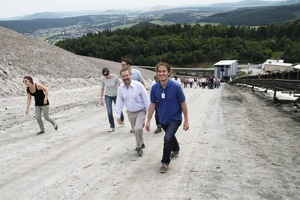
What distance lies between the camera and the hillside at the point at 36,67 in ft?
80.0

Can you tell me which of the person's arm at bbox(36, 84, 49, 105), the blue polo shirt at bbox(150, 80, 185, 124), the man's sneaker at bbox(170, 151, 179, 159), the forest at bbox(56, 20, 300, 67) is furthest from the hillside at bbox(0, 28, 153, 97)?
the forest at bbox(56, 20, 300, 67)

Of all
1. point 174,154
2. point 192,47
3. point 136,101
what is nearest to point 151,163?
point 174,154

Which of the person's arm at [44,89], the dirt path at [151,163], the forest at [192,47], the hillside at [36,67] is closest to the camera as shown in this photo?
the dirt path at [151,163]

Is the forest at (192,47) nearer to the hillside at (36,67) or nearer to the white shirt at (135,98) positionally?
the hillside at (36,67)

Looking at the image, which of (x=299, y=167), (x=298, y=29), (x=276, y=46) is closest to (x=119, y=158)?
(x=299, y=167)

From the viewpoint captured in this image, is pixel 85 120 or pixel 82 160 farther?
pixel 85 120

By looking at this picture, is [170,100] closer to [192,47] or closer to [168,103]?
[168,103]

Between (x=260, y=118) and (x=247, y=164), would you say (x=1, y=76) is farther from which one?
(x=247, y=164)

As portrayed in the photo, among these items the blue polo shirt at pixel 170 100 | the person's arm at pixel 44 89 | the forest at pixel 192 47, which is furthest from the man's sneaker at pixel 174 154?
the forest at pixel 192 47

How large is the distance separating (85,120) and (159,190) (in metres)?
7.44

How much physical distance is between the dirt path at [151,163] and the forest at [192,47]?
11074 centimetres

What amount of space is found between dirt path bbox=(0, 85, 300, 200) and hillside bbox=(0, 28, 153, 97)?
47.4ft

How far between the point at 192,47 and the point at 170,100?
137471mm

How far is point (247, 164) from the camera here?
648 centimetres
